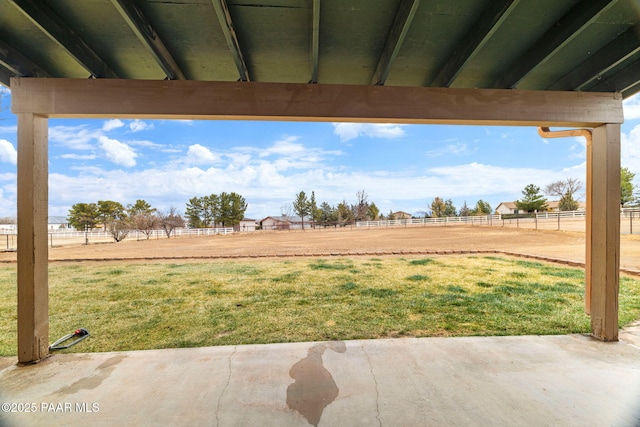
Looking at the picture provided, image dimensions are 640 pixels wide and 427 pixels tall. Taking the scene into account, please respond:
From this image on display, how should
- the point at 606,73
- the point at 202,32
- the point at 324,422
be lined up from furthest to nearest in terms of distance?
the point at 606,73 → the point at 202,32 → the point at 324,422

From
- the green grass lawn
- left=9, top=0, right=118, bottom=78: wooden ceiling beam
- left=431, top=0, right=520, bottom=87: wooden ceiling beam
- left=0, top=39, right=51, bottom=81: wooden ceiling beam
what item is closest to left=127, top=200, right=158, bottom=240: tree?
the green grass lawn

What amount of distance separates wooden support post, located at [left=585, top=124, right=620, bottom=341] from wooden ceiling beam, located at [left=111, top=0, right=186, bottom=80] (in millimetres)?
4289

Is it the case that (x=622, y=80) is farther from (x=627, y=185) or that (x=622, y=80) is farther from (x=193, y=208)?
(x=193, y=208)

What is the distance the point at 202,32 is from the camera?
2211 millimetres

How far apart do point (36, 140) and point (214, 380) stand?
8.75 feet

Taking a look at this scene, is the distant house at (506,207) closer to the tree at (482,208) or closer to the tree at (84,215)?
the tree at (482,208)

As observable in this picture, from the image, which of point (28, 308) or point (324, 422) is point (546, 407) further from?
point (28, 308)

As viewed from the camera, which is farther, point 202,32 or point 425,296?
point 425,296

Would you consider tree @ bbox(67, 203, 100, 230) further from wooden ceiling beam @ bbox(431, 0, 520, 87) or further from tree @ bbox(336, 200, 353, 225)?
wooden ceiling beam @ bbox(431, 0, 520, 87)

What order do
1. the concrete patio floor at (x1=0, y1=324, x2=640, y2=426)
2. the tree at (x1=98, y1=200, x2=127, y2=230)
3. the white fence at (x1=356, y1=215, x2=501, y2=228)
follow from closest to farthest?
the concrete patio floor at (x1=0, y1=324, x2=640, y2=426) → the white fence at (x1=356, y1=215, x2=501, y2=228) → the tree at (x1=98, y1=200, x2=127, y2=230)

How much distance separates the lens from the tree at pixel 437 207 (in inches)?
2023

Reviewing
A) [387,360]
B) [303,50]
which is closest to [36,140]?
[303,50]

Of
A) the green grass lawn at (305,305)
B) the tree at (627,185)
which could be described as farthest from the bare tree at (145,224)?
the tree at (627,185)

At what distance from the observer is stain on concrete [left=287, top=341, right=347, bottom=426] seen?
1.91 meters
